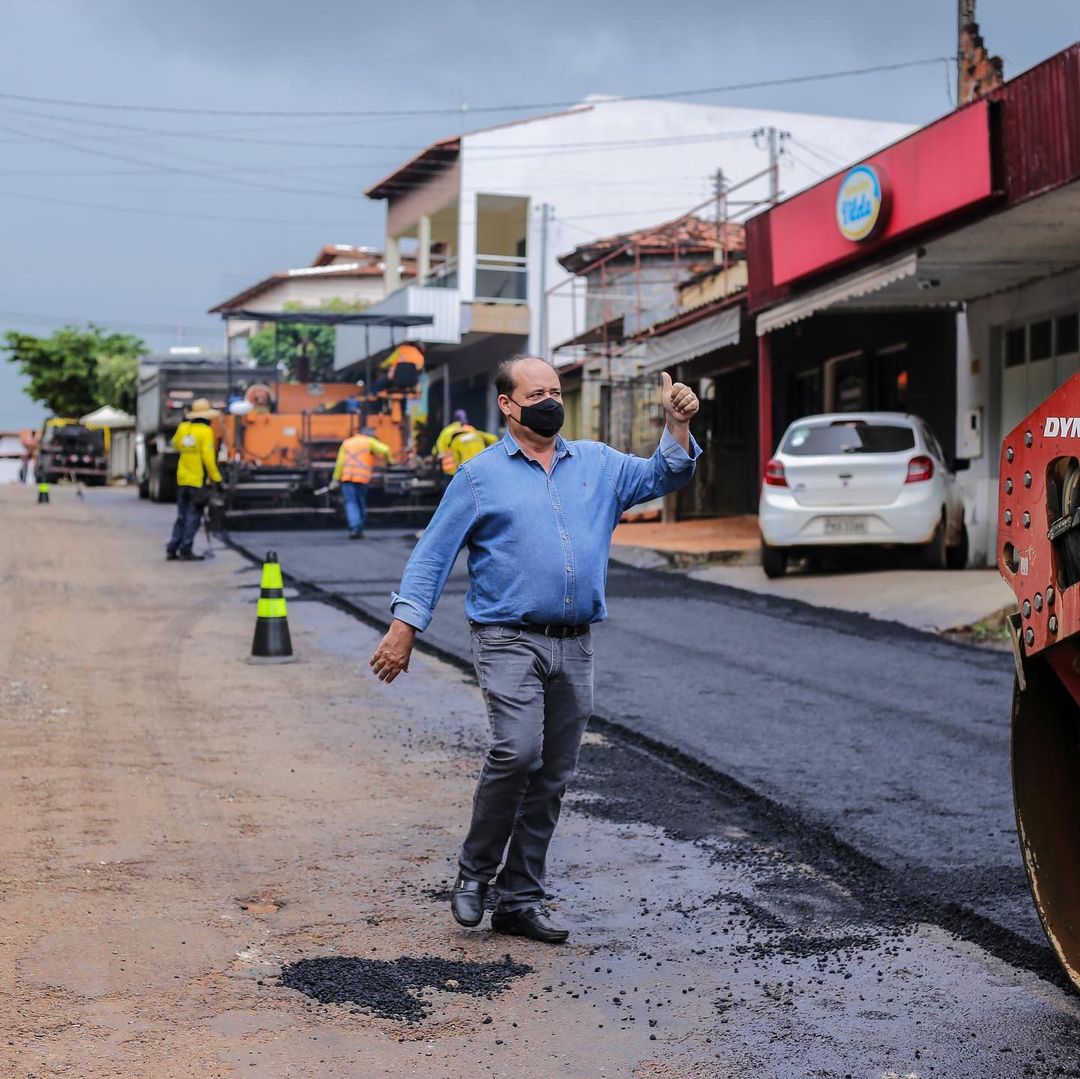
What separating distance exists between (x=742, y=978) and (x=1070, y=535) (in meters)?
1.72

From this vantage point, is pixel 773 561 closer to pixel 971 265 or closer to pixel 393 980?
pixel 971 265

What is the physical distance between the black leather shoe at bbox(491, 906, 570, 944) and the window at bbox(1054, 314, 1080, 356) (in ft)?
42.9

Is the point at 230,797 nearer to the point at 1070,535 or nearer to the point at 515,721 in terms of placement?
the point at 515,721

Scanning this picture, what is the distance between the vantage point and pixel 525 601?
Answer: 16.2 ft

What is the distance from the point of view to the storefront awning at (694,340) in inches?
885

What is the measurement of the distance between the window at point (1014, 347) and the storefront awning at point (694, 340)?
14.9ft

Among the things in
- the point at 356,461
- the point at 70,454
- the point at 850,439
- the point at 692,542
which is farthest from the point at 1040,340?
the point at 70,454

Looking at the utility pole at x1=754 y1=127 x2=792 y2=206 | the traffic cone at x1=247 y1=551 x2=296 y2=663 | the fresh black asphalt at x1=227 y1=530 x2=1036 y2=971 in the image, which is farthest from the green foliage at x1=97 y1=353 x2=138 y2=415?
the traffic cone at x1=247 y1=551 x2=296 y2=663

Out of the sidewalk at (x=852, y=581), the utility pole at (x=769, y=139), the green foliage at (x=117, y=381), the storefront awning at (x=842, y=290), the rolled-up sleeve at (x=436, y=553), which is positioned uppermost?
the utility pole at (x=769, y=139)

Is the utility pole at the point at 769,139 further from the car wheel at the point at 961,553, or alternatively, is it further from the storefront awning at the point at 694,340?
the car wheel at the point at 961,553

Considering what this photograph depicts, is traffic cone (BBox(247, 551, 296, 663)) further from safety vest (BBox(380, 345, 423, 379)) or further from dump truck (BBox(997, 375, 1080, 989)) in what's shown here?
safety vest (BBox(380, 345, 423, 379))

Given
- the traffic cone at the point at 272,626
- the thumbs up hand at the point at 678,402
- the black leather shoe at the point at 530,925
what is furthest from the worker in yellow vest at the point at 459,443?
the thumbs up hand at the point at 678,402

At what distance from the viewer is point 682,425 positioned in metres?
4.91

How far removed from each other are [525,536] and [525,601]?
196mm
